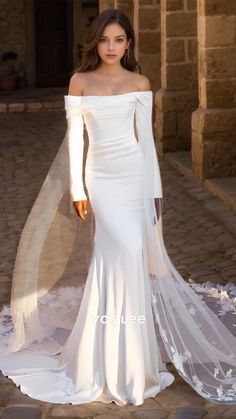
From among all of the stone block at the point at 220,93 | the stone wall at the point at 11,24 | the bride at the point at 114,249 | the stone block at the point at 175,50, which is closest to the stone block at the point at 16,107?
the stone wall at the point at 11,24

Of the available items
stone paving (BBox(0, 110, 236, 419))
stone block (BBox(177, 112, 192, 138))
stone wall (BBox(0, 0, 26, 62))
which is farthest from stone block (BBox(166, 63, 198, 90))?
stone wall (BBox(0, 0, 26, 62))

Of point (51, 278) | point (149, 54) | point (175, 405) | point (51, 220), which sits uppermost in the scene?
point (149, 54)

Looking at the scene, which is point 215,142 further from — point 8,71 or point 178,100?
point 8,71

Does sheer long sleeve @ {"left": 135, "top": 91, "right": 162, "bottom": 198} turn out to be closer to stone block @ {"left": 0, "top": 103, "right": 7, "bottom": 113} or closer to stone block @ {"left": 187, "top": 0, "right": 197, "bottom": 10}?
stone block @ {"left": 187, "top": 0, "right": 197, "bottom": 10}

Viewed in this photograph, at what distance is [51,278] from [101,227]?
82 cm

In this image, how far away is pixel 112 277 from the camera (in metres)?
5.22

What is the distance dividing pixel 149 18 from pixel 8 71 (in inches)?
348

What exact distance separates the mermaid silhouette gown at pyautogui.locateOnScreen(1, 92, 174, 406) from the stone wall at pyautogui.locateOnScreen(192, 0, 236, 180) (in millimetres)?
5800

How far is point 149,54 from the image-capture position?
1445 centimetres

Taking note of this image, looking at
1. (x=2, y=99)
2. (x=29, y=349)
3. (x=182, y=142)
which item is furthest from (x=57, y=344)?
(x=2, y=99)

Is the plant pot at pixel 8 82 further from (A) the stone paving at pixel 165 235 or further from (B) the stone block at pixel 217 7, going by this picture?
(B) the stone block at pixel 217 7

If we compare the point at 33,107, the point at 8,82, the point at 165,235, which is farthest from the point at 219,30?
the point at 8,82

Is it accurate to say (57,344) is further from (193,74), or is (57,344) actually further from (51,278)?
(193,74)

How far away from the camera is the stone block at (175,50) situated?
12789mm
